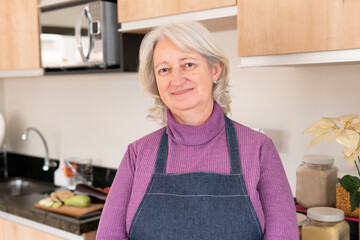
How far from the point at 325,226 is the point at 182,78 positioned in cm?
64

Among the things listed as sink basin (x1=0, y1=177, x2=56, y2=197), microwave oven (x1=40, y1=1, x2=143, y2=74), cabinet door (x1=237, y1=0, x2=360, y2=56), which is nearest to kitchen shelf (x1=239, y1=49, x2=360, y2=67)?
cabinet door (x1=237, y1=0, x2=360, y2=56)

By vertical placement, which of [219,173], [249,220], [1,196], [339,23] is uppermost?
[339,23]

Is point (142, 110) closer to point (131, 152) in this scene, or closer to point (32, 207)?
point (32, 207)

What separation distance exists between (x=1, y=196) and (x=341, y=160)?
6.21 ft

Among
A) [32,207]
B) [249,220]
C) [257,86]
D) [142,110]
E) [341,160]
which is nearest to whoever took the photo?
[249,220]

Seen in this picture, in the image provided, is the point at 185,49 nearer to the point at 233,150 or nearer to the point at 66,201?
the point at 233,150

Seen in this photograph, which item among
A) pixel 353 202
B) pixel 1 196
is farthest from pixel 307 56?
pixel 1 196

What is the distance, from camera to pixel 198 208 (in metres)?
1.30

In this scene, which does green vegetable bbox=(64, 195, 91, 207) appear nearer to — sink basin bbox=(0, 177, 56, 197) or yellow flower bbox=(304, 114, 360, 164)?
sink basin bbox=(0, 177, 56, 197)

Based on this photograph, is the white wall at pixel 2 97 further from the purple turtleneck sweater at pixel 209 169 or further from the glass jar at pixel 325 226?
the glass jar at pixel 325 226

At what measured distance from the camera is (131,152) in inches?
56.4

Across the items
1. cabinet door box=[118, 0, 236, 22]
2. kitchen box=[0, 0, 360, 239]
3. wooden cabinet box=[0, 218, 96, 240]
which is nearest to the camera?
cabinet door box=[118, 0, 236, 22]

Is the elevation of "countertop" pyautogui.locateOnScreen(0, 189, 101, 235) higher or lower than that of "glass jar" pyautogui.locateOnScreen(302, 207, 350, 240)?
lower

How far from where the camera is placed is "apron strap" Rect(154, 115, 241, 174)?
4.33ft
